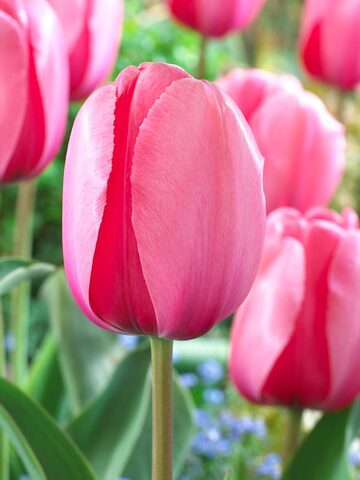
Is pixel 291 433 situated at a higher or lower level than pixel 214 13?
lower

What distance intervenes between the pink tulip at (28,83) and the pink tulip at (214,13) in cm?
37

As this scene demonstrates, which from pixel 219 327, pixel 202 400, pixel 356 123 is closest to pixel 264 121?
pixel 202 400

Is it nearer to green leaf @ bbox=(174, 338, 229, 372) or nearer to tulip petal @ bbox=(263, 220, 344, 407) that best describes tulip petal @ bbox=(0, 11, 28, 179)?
tulip petal @ bbox=(263, 220, 344, 407)

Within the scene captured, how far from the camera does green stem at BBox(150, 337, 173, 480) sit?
44 centimetres

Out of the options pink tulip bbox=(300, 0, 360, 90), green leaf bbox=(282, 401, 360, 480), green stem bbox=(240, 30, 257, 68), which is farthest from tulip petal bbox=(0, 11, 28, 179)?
green stem bbox=(240, 30, 257, 68)

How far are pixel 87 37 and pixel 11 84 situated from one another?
0.16 metres

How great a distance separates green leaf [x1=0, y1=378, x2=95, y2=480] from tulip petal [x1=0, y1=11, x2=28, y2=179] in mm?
140

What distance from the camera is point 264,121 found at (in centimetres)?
77

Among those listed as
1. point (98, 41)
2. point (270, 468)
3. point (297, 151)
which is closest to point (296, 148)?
point (297, 151)

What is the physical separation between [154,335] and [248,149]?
0.28 ft

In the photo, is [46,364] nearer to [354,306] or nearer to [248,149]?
[354,306]

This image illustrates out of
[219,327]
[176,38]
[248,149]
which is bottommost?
[219,327]

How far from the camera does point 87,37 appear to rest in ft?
2.40

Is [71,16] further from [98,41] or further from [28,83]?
[28,83]
